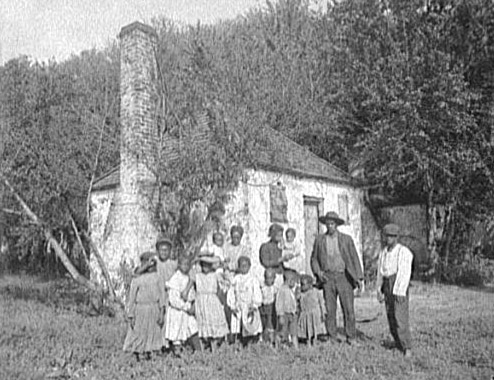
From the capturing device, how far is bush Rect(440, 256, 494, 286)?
18.5 m

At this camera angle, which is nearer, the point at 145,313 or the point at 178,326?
the point at 145,313

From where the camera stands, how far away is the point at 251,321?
8.52 metres

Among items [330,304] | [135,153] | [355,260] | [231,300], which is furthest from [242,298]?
[135,153]

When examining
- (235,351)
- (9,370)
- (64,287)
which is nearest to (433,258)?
(64,287)

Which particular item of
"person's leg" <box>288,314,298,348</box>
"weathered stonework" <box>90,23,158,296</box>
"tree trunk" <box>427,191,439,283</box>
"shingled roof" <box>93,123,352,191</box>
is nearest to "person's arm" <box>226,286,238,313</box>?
"person's leg" <box>288,314,298,348</box>

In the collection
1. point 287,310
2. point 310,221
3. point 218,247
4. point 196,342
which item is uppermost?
point 310,221

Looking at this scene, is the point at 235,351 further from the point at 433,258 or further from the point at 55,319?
the point at 433,258

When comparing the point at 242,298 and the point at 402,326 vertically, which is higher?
the point at 242,298

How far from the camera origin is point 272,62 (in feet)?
79.6

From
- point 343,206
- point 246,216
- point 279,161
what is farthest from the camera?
point 343,206

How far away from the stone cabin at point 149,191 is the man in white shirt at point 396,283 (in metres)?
2.24

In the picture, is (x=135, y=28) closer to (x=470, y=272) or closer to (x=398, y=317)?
(x=398, y=317)

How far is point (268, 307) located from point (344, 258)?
1.33 m

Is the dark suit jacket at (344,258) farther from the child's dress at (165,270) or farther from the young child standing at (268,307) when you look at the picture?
the child's dress at (165,270)
